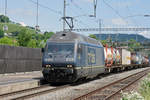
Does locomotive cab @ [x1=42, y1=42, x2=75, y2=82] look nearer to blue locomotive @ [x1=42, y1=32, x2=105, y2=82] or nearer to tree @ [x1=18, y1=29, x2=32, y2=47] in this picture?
blue locomotive @ [x1=42, y1=32, x2=105, y2=82]

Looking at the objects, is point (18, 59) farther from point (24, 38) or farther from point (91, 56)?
point (24, 38)

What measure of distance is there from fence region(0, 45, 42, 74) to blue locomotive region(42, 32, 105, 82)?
25.1ft

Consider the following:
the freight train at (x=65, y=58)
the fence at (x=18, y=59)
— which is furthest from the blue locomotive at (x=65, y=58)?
the fence at (x=18, y=59)

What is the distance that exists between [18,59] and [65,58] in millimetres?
10797

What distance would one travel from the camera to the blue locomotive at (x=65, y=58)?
53.5ft

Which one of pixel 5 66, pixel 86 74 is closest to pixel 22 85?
pixel 86 74

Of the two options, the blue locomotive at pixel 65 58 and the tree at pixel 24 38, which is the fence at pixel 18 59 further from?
the tree at pixel 24 38

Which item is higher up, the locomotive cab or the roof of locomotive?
the roof of locomotive

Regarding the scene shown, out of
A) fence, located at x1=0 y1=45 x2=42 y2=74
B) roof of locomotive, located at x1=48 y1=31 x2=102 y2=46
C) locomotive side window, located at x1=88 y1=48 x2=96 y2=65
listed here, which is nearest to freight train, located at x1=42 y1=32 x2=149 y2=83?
roof of locomotive, located at x1=48 y1=31 x2=102 y2=46

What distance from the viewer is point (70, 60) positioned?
1631 cm

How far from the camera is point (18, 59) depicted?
26078 millimetres

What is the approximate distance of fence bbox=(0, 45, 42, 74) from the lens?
23641 mm

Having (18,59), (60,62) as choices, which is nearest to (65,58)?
(60,62)

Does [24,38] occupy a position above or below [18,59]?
above
